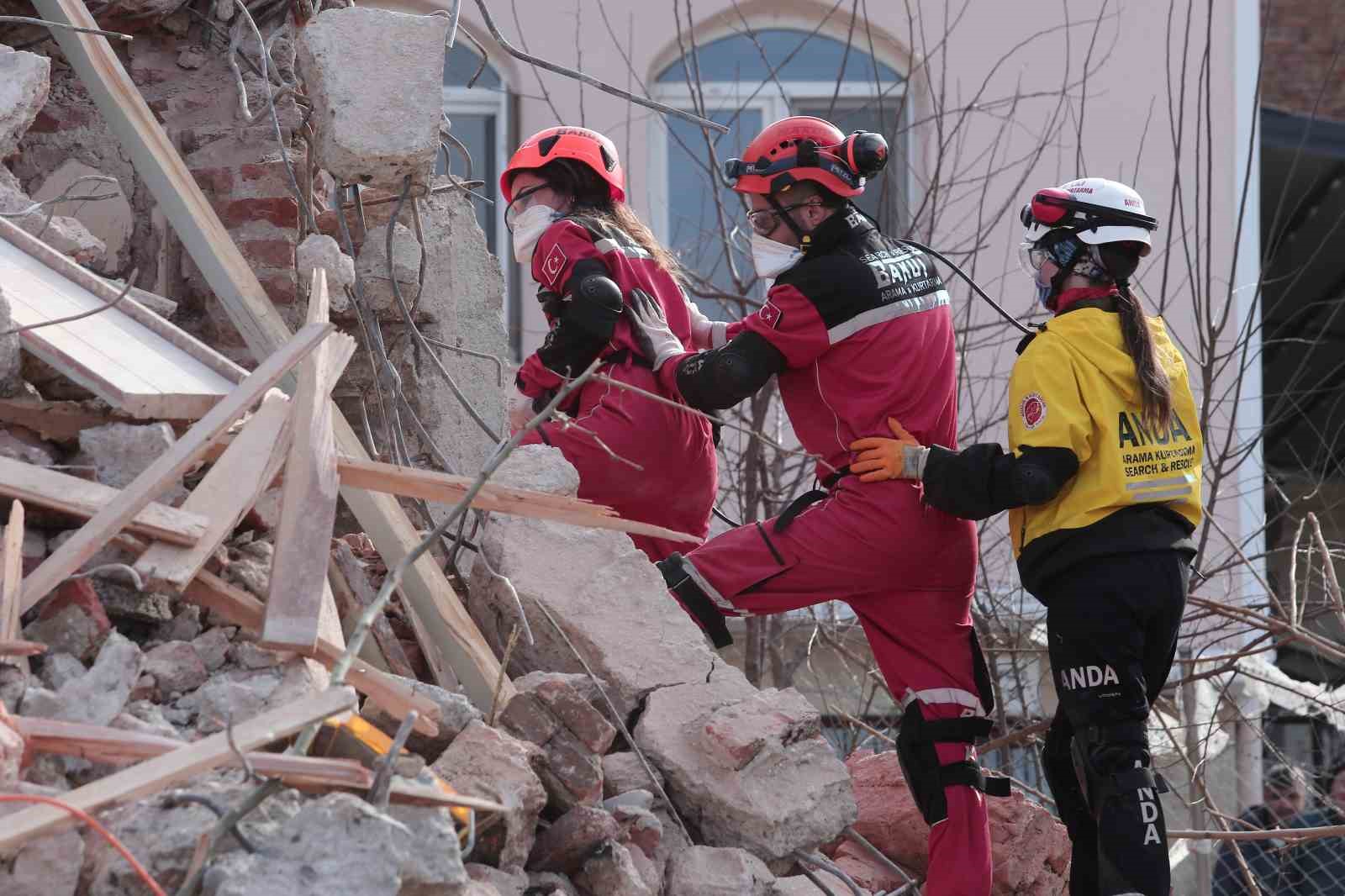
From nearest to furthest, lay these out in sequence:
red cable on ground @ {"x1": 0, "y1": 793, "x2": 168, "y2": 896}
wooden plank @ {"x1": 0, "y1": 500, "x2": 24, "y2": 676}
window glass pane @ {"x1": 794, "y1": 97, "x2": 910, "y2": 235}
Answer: red cable on ground @ {"x1": 0, "y1": 793, "x2": 168, "y2": 896}, wooden plank @ {"x1": 0, "y1": 500, "x2": 24, "y2": 676}, window glass pane @ {"x1": 794, "y1": 97, "x2": 910, "y2": 235}

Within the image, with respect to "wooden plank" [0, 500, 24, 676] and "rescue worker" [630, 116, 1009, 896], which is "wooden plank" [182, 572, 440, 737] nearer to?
"wooden plank" [0, 500, 24, 676]

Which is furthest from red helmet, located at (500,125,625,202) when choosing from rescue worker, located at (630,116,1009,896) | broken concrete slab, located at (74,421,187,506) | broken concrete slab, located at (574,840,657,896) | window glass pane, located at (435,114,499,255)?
window glass pane, located at (435,114,499,255)

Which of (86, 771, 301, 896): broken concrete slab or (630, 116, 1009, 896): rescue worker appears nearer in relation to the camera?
(86, 771, 301, 896): broken concrete slab

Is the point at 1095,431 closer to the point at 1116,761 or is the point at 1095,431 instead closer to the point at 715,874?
the point at 1116,761

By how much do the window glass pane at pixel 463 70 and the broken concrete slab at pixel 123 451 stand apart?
554cm

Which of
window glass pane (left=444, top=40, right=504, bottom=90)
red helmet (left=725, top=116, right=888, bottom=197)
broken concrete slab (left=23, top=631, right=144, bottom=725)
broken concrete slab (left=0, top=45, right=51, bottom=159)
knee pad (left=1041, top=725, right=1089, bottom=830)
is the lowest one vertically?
knee pad (left=1041, top=725, right=1089, bottom=830)

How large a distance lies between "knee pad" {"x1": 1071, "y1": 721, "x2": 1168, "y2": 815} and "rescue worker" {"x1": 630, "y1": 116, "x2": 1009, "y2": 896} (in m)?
0.30

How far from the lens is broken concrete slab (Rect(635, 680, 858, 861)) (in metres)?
3.44

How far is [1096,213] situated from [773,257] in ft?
2.51

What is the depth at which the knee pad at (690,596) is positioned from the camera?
3.92 m

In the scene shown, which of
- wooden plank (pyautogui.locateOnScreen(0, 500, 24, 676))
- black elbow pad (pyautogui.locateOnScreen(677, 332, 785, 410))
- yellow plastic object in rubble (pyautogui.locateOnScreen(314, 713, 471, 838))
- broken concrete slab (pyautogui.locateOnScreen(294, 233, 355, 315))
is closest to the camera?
yellow plastic object in rubble (pyautogui.locateOnScreen(314, 713, 471, 838))

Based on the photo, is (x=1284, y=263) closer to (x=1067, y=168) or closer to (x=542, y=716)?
(x=1067, y=168)

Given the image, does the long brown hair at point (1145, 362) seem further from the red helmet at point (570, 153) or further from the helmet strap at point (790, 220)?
the red helmet at point (570, 153)

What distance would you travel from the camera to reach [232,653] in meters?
2.98
